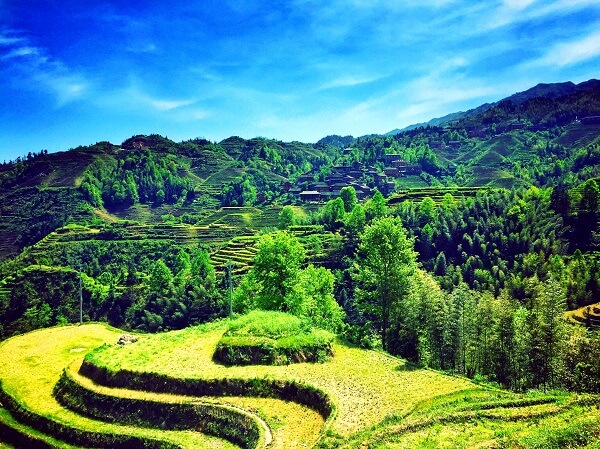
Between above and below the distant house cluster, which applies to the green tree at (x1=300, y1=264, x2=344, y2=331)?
below

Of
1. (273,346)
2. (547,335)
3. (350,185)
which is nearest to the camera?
(547,335)

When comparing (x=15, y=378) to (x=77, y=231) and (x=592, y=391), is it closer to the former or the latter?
(x=592, y=391)

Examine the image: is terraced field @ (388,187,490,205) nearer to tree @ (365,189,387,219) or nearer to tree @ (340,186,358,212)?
tree @ (340,186,358,212)

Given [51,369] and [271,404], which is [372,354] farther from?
[51,369]

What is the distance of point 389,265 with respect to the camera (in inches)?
1443

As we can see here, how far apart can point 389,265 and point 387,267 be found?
0.25 m

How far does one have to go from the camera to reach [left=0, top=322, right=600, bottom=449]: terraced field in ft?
62.0

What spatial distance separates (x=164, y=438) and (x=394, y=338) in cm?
1899

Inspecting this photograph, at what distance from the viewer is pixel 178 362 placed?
30.5 meters

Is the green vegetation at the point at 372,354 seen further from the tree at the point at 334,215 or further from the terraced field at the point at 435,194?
the terraced field at the point at 435,194

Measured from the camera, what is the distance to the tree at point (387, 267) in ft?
119

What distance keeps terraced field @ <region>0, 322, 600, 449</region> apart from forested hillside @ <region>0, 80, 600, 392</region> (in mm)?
6562

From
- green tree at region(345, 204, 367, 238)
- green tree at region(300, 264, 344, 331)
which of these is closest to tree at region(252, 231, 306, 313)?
green tree at region(300, 264, 344, 331)

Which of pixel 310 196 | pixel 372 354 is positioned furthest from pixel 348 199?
pixel 372 354
